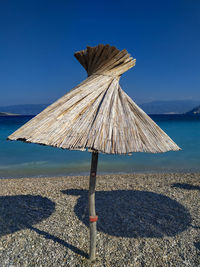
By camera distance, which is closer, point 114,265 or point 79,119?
point 79,119

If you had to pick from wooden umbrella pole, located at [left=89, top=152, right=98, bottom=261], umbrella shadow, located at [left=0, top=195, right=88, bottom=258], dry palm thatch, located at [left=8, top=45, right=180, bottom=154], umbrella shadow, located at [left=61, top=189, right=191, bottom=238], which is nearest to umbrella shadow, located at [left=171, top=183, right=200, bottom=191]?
umbrella shadow, located at [left=61, top=189, right=191, bottom=238]

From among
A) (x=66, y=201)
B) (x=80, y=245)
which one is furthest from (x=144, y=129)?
(x=66, y=201)

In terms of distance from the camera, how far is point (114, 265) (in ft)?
11.1

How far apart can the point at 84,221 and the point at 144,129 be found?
2770mm

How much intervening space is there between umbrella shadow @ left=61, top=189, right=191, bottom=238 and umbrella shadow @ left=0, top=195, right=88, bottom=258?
0.78 m

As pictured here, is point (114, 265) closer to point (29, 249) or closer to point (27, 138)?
point (29, 249)

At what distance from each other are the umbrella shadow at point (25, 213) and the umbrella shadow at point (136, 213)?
30.7 inches

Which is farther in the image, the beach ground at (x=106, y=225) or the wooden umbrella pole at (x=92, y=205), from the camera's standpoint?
the beach ground at (x=106, y=225)

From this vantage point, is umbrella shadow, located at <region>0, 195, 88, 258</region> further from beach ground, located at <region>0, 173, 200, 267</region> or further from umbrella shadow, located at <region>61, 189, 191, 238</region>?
umbrella shadow, located at <region>61, 189, 191, 238</region>

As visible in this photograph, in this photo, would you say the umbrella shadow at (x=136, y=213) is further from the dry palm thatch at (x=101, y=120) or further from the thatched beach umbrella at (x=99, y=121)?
the dry palm thatch at (x=101, y=120)

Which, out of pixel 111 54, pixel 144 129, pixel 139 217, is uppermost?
pixel 111 54

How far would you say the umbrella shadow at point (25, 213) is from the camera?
4320 millimetres

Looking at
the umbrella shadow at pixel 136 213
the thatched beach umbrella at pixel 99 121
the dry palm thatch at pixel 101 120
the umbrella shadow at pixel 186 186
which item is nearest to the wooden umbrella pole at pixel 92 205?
the thatched beach umbrella at pixel 99 121

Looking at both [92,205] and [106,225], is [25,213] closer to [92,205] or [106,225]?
[106,225]
